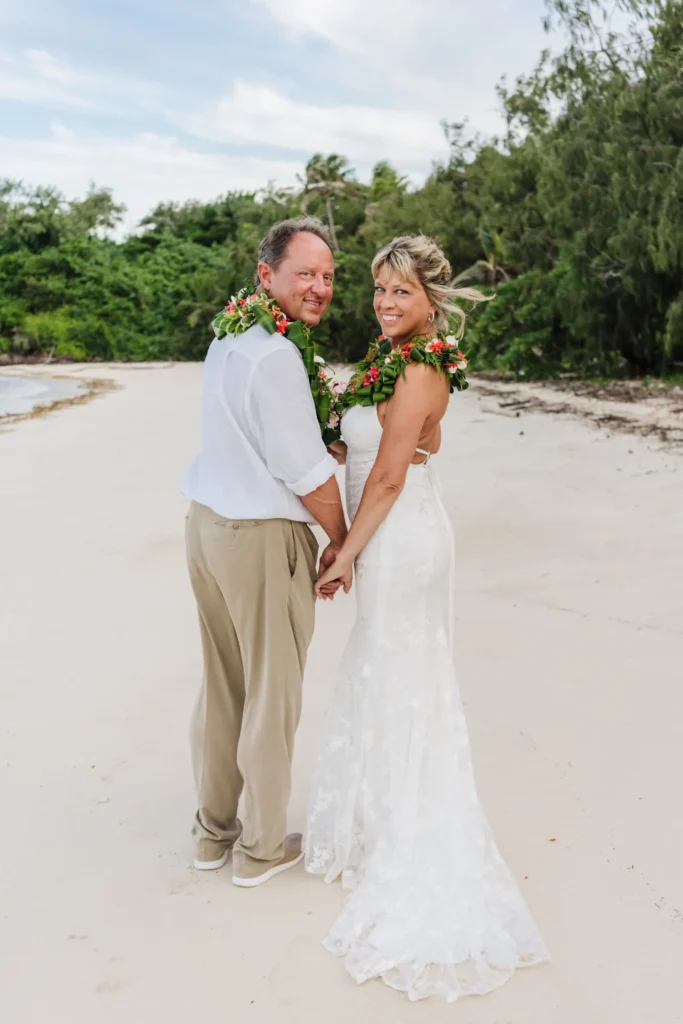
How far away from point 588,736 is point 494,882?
1.26 m

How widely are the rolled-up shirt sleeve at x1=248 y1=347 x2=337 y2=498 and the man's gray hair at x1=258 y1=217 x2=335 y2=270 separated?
0.30 m

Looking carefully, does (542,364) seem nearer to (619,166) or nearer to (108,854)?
(619,166)

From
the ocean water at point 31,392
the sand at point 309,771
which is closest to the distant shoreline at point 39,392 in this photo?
the ocean water at point 31,392

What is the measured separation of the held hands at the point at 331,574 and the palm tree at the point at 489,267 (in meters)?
18.2

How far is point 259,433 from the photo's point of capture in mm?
2609

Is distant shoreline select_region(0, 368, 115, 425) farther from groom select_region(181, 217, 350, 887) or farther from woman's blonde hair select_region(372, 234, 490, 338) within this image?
woman's blonde hair select_region(372, 234, 490, 338)

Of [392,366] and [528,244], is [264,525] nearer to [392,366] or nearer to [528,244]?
[392,366]

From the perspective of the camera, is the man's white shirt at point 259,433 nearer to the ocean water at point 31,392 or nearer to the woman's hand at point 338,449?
the woman's hand at point 338,449

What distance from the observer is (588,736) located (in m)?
3.84

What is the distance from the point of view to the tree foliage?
1353cm

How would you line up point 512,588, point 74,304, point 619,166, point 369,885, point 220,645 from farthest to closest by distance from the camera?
point 74,304 < point 619,166 < point 512,588 < point 220,645 < point 369,885

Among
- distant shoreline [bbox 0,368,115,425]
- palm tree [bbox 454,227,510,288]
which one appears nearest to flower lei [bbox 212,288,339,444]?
distant shoreline [bbox 0,368,115,425]

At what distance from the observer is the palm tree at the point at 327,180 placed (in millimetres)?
30391

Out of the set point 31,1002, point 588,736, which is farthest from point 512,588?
point 31,1002
